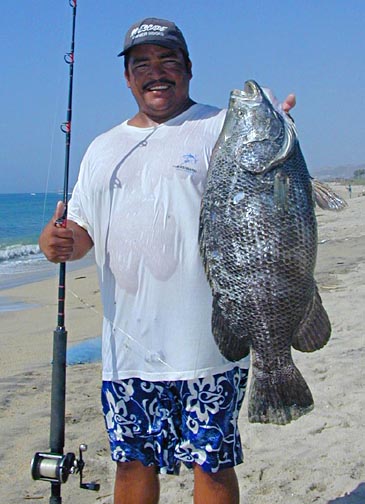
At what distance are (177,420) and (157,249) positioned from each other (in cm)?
74

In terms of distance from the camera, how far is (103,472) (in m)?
4.05

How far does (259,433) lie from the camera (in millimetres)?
4301

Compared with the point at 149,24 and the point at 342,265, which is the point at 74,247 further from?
the point at 342,265

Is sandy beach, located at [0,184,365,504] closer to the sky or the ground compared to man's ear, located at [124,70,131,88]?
closer to the ground

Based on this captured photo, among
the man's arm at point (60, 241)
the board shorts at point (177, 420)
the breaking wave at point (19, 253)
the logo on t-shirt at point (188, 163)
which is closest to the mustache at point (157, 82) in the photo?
the logo on t-shirt at point (188, 163)

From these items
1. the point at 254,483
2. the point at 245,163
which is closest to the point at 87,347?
the point at 254,483

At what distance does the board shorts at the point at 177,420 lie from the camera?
2730 millimetres

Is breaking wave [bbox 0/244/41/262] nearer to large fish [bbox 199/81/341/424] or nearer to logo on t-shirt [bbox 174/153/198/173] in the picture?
logo on t-shirt [bbox 174/153/198/173]

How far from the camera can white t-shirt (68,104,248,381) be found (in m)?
2.69

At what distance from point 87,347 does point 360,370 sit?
3.41 meters

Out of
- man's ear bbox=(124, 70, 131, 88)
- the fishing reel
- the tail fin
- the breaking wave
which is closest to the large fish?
the tail fin

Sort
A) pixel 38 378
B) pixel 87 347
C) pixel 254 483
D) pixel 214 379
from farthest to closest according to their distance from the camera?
pixel 87 347 → pixel 38 378 → pixel 254 483 → pixel 214 379

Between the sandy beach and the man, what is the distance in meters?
0.95

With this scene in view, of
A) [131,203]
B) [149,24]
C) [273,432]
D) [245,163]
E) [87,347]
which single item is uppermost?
[149,24]
